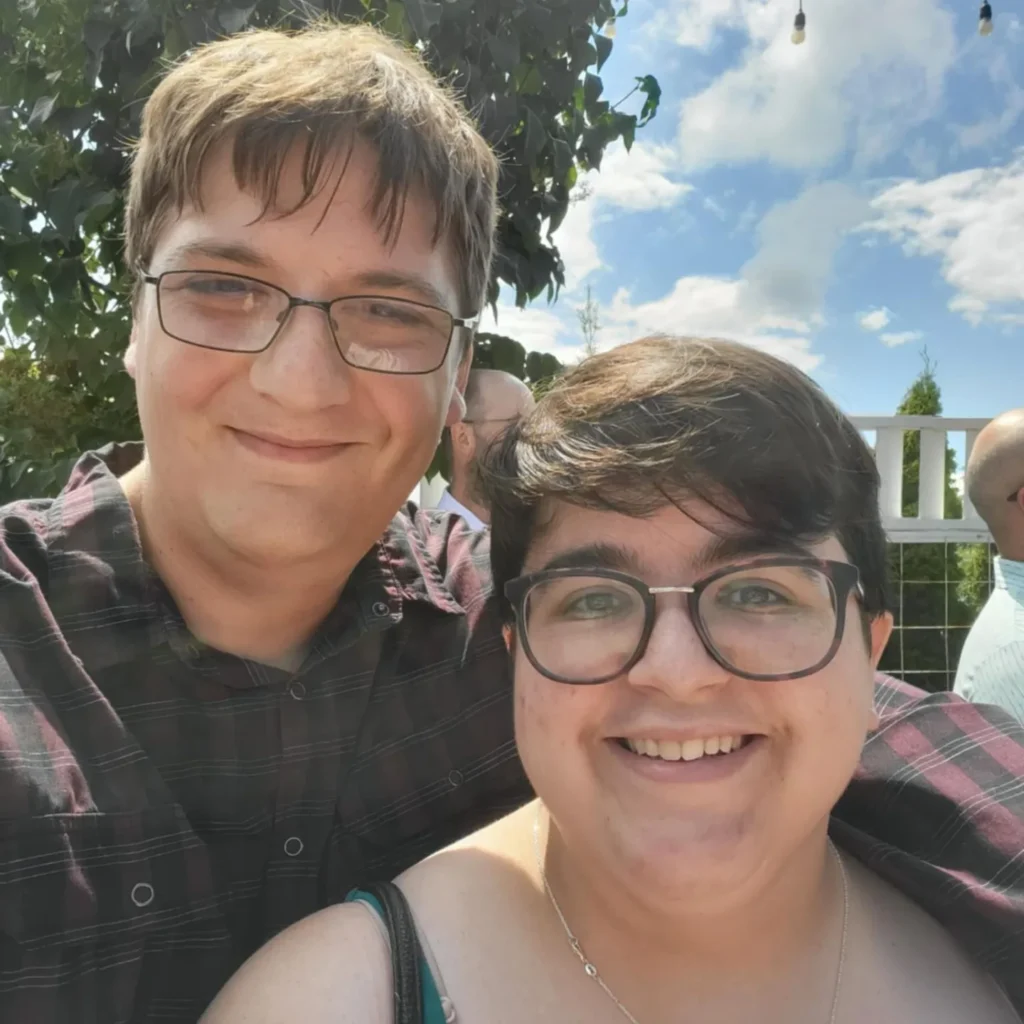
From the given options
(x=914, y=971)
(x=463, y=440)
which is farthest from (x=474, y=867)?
(x=463, y=440)

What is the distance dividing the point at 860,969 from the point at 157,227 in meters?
1.60

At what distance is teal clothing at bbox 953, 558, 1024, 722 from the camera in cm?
318

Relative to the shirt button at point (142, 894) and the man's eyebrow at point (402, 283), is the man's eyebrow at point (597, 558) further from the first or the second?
the shirt button at point (142, 894)

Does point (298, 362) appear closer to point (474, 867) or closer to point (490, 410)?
point (474, 867)

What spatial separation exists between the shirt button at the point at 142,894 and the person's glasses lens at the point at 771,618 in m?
0.89

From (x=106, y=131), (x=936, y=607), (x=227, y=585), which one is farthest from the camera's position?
(x=936, y=607)

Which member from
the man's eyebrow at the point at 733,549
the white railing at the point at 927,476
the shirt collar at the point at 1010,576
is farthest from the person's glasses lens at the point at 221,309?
the white railing at the point at 927,476

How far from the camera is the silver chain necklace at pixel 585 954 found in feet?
3.98

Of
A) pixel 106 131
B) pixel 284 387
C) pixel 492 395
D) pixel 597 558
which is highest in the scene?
pixel 106 131

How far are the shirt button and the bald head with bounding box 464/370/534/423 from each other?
5.24 feet

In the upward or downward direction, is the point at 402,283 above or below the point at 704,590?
above

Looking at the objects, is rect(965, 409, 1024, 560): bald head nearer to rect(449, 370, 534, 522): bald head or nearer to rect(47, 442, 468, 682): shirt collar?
rect(449, 370, 534, 522): bald head

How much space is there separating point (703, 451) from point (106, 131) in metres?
2.07

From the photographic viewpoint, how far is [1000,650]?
329cm
